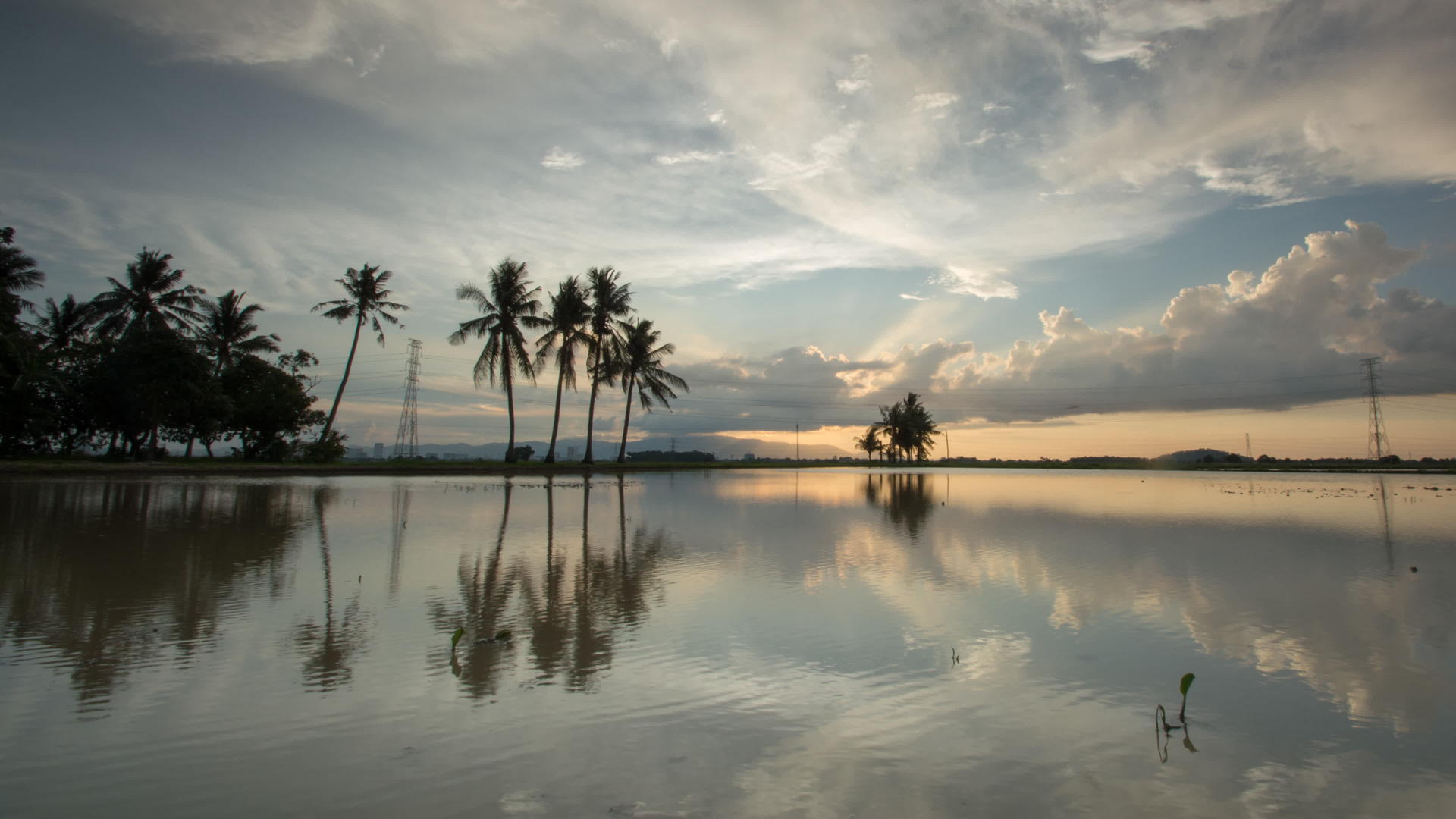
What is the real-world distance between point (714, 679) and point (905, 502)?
63.4ft

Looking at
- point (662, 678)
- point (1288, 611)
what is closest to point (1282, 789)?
point (662, 678)

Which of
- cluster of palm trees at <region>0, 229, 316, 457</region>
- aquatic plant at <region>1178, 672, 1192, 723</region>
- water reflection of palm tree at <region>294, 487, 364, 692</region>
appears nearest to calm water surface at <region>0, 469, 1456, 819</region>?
water reflection of palm tree at <region>294, 487, 364, 692</region>

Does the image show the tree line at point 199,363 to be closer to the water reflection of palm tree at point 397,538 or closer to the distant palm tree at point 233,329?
the distant palm tree at point 233,329

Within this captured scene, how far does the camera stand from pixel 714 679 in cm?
527

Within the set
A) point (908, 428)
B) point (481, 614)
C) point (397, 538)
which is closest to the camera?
point (481, 614)

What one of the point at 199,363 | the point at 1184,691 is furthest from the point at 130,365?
the point at 1184,691

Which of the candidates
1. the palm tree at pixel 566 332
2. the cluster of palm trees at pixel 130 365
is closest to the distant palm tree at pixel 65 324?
the cluster of palm trees at pixel 130 365

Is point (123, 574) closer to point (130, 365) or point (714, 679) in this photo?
point (714, 679)

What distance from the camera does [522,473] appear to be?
130ft

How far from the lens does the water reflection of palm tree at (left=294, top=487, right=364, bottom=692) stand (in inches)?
201

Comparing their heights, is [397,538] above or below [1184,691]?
above

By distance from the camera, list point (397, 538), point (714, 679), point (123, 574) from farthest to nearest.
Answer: point (397, 538), point (123, 574), point (714, 679)

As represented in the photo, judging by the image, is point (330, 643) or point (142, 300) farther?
point (142, 300)

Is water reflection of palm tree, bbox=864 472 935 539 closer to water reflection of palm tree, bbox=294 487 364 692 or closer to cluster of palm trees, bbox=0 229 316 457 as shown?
water reflection of palm tree, bbox=294 487 364 692
